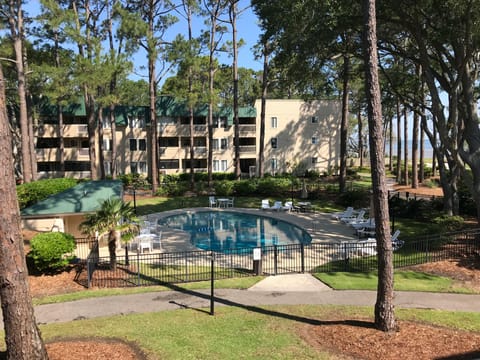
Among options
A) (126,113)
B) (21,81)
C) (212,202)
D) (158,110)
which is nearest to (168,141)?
(158,110)

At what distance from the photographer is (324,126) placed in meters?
49.5

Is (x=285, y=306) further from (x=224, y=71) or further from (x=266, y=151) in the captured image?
(x=224, y=71)

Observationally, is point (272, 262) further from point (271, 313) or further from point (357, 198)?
point (357, 198)

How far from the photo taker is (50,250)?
43.4 ft

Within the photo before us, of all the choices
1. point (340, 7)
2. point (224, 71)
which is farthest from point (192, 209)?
point (224, 71)

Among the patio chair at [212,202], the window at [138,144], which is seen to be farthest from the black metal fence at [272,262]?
the window at [138,144]

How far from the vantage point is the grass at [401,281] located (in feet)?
41.0

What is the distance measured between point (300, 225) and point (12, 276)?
60.7ft

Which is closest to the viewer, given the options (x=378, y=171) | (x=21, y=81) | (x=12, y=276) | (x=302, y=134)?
(x=12, y=276)

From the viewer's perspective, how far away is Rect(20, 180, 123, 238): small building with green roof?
16.2 m

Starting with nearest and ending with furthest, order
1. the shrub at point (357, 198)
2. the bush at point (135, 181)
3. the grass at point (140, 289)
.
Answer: the grass at point (140, 289)
the shrub at point (357, 198)
the bush at point (135, 181)

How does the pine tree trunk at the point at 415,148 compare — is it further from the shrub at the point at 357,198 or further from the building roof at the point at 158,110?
the building roof at the point at 158,110

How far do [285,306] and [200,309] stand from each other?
2.50 meters

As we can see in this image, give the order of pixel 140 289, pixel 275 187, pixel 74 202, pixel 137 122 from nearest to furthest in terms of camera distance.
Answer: pixel 140 289 < pixel 74 202 < pixel 275 187 < pixel 137 122
